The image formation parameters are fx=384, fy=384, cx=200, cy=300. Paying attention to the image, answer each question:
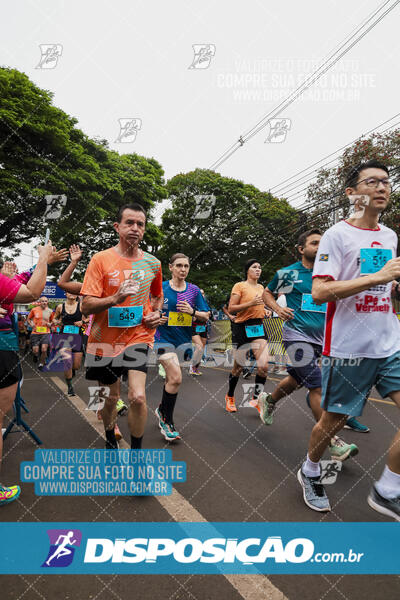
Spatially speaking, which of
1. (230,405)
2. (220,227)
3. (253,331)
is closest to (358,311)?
(253,331)

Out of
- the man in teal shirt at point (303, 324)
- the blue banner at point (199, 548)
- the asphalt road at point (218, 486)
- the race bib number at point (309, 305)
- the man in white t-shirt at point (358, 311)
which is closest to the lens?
the asphalt road at point (218, 486)

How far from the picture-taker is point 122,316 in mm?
3146

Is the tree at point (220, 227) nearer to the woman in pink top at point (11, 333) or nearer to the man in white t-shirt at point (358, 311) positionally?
the woman in pink top at point (11, 333)

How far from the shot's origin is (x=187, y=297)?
5012mm

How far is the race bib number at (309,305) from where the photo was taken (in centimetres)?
384

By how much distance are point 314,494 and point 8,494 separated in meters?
2.12

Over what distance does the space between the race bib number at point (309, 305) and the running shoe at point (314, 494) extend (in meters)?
1.66

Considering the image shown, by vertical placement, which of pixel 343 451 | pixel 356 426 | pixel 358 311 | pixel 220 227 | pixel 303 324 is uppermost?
pixel 220 227

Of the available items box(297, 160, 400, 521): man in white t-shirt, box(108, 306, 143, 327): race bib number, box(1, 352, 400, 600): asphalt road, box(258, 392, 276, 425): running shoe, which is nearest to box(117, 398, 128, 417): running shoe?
box(1, 352, 400, 600): asphalt road

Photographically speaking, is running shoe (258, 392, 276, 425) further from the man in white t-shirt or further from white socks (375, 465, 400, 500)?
white socks (375, 465, 400, 500)

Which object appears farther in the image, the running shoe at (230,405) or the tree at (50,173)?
the tree at (50,173)

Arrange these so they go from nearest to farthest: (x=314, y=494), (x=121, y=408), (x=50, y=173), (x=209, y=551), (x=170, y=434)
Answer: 1. (x=209, y=551)
2. (x=314, y=494)
3. (x=170, y=434)
4. (x=121, y=408)
5. (x=50, y=173)

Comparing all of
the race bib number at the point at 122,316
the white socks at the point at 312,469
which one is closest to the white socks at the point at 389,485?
the white socks at the point at 312,469

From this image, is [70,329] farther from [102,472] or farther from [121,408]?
[102,472]
